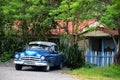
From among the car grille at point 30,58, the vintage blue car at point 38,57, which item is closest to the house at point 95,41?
the vintage blue car at point 38,57

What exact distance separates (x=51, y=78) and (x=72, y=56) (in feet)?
28.5

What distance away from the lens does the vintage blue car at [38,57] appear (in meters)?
25.7

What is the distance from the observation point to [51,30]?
32.8m

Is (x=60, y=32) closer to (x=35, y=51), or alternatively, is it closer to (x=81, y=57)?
(x=81, y=57)

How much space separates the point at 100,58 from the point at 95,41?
4.20 m

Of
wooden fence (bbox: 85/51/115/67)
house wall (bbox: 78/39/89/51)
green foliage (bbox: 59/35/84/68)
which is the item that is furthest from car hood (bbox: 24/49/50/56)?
house wall (bbox: 78/39/89/51)

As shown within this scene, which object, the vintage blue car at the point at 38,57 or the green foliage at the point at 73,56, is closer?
the vintage blue car at the point at 38,57

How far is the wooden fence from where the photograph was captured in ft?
95.2

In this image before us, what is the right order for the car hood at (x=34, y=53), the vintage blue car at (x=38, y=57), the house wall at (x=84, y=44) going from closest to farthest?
the vintage blue car at (x=38, y=57), the car hood at (x=34, y=53), the house wall at (x=84, y=44)

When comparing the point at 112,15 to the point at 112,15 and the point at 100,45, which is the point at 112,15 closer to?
the point at 112,15

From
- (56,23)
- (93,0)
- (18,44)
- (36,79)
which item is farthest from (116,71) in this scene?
(18,44)

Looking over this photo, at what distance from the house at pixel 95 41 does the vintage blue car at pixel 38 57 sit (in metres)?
2.74

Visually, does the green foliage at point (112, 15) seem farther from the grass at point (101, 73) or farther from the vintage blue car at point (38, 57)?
the vintage blue car at point (38, 57)

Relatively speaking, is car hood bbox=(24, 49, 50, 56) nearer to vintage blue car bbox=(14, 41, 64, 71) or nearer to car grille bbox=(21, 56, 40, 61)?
vintage blue car bbox=(14, 41, 64, 71)
